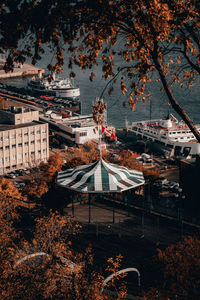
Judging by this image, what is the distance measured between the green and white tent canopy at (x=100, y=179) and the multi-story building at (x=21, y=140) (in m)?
23.5

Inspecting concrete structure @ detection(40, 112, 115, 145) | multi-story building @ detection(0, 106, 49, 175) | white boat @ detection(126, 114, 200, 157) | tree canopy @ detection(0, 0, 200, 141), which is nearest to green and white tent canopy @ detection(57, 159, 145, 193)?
tree canopy @ detection(0, 0, 200, 141)

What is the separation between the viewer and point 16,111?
49375mm

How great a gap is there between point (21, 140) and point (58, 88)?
144 ft

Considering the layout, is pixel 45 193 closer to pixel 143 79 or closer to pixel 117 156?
pixel 143 79

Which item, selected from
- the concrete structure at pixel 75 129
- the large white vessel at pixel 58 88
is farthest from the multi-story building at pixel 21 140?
the large white vessel at pixel 58 88

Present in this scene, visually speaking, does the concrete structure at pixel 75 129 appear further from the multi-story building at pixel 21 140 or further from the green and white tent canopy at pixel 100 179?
the green and white tent canopy at pixel 100 179

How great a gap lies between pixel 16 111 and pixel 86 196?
27.8m

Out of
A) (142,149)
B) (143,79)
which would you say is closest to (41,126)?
(142,149)

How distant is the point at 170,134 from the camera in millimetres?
55750

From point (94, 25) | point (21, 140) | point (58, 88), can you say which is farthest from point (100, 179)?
point (58, 88)

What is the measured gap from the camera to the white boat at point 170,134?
2120 inches

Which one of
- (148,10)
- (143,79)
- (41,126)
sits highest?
(148,10)

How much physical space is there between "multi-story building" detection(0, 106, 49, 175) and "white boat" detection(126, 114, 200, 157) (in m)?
14.6

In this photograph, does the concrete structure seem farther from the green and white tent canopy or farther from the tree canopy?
the tree canopy
